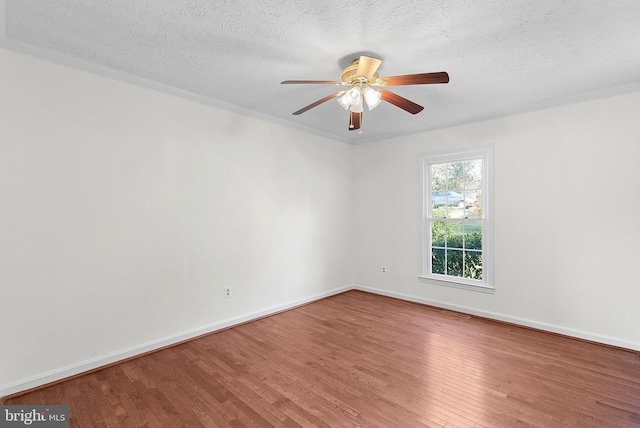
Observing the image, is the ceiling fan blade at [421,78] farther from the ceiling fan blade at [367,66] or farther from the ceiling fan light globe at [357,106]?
the ceiling fan light globe at [357,106]

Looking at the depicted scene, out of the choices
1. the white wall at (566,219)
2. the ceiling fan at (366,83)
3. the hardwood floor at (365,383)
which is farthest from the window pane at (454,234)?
the ceiling fan at (366,83)

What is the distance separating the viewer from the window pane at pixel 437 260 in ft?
13.9

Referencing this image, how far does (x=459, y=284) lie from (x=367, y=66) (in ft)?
10.2

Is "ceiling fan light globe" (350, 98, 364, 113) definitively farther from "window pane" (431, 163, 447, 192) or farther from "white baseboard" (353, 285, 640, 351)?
"white baseboard" (353, 285, 640, 351)

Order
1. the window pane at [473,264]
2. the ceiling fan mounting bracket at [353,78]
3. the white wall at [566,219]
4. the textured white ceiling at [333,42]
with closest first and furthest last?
the textured white ceiling at [333,42]
the ceiling fan mounting bracket at [353,78]
the white wall at [566,219]
the window pane at [473,264]

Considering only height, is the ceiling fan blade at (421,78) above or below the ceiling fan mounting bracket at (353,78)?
below

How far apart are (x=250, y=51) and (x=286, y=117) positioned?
159 centimetres

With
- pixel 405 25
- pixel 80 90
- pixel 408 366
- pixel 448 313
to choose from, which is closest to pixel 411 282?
pixel 448 313

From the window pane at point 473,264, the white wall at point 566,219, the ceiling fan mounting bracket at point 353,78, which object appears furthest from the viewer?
the window pane at point 473,264

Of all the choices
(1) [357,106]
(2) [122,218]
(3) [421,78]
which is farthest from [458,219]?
(2) [122,218]

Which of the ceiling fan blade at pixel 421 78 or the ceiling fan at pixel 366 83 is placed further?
the ceiling fan at pixel 366 83

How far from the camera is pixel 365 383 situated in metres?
2.30

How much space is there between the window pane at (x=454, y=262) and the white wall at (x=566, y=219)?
0.78 feet

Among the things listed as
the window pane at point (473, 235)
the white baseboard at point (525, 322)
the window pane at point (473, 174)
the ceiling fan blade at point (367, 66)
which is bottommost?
the white baseboard at point (525, 322)
